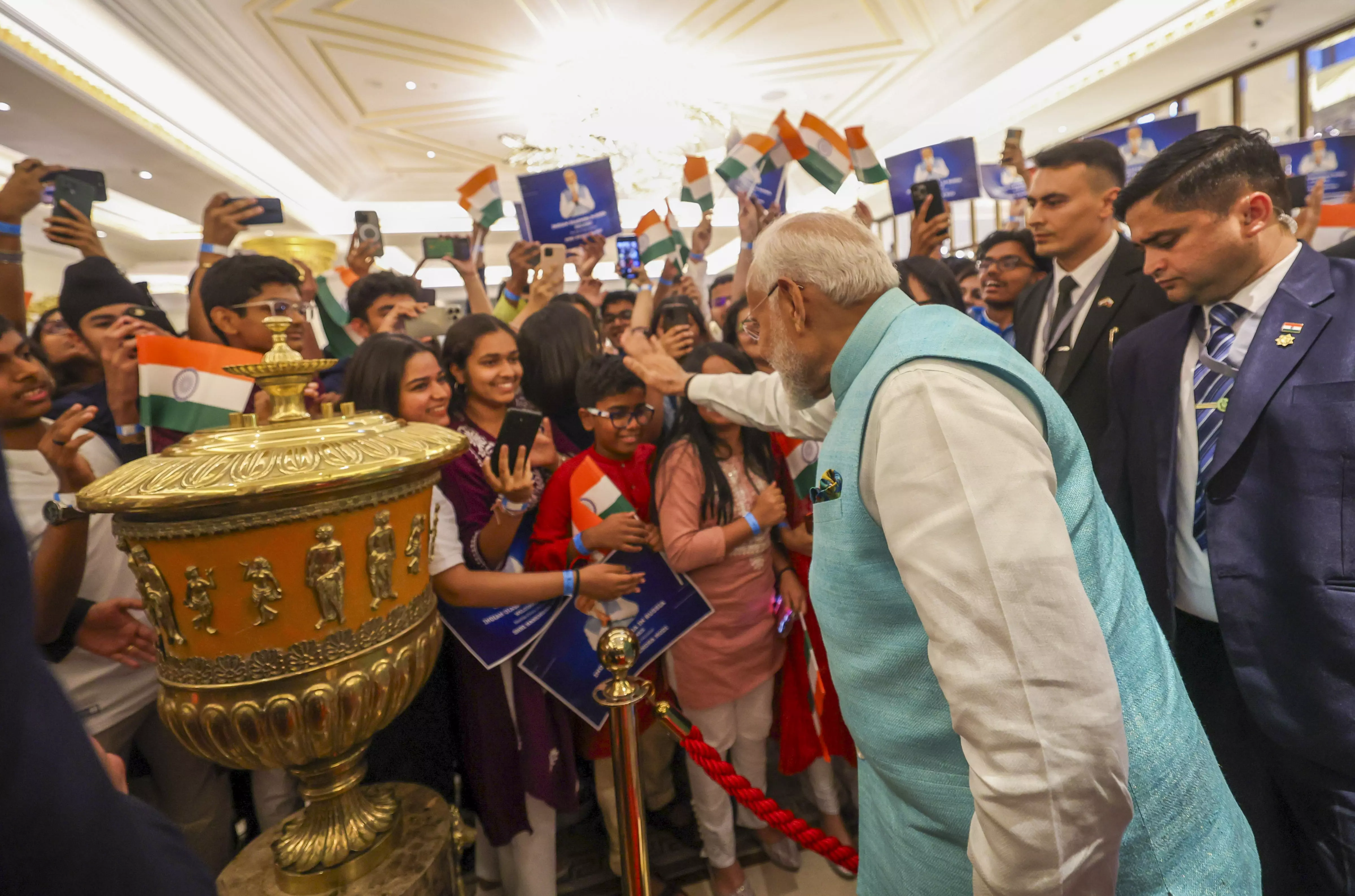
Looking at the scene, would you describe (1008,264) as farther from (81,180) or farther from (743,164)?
(81,180)

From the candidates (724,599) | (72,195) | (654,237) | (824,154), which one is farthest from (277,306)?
(824,154)

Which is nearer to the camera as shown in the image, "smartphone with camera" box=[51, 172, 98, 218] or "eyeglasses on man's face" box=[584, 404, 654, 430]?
"eyeglasses on man's face" box=[584, 404, 654, 430]

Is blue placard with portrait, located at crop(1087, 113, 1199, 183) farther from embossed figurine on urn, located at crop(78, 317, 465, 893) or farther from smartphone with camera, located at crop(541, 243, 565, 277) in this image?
embossed figurine on urn, located at crop(78, 317, 465, 893)

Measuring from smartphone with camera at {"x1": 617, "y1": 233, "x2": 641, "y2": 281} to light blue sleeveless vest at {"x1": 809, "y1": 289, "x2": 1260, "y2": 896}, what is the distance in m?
3.20

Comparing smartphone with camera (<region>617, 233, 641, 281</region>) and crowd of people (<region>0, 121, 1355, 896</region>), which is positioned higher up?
smartphone with camera (<region>617, 233, 641, 281</region>)

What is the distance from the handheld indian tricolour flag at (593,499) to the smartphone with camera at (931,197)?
1.68 metres

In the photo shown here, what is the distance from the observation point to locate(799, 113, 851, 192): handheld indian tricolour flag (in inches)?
114

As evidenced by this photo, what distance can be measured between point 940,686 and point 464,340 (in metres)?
1.62

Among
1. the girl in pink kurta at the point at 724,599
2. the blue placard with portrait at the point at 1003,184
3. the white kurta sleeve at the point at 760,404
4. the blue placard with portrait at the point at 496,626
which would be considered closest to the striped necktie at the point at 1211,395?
the white kurta sleeve at the point at 760,404

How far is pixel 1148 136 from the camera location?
3102mm

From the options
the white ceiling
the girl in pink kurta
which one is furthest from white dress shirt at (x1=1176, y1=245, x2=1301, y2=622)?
the white ceiling

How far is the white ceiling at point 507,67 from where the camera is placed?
182 inches

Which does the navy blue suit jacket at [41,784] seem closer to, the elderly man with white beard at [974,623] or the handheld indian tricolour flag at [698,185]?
the elderly man with white beard at [974,623]

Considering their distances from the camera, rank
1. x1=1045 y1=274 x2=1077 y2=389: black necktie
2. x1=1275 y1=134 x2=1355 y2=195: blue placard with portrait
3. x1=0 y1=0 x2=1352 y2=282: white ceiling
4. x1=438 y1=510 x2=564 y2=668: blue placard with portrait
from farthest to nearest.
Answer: x1=0 y1=0 x2=1352 y2=282: white ceiling, x1=1275 y1=134 x2=1355 y2=195: blue placard with portrait, x1=1045 y1=274 x2=1077 y2=389: black necktie, x1=438 y1=510 x2=564 y2=668: blue placard with portrait
